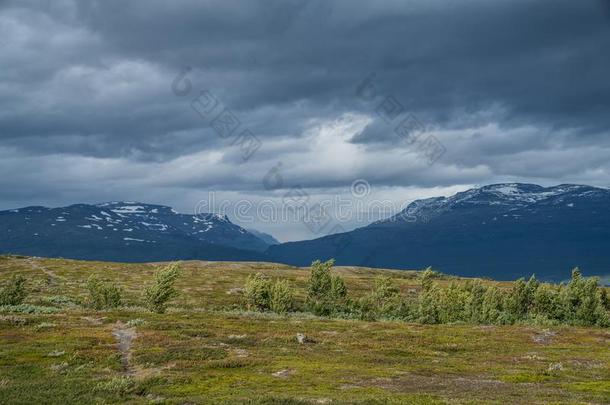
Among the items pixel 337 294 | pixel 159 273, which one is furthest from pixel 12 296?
pixel 337 294

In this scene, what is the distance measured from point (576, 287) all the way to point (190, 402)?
108 metres

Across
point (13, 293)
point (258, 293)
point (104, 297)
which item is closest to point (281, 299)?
point (258, 293)

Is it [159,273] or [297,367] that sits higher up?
[159,273]

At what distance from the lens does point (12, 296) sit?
9675 centimetres

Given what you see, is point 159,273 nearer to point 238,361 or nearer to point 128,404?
A: point 238,361

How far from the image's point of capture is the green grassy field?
34.5 m

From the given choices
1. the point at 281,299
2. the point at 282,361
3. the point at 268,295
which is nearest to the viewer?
the point at 282,361

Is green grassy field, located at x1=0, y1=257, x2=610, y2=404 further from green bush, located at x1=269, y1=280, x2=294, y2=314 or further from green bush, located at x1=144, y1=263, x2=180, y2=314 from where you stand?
green bush, located at x1=269, y1=280, x2=294, y2=314

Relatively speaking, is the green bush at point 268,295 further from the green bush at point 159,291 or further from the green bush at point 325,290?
the green bush at point 159,291

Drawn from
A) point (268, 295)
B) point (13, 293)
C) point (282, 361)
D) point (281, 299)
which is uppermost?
point (13, 293)

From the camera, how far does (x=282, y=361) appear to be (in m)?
48.8

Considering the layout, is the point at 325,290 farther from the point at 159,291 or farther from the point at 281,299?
the point at 159,291

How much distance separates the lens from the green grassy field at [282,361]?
1358 inches

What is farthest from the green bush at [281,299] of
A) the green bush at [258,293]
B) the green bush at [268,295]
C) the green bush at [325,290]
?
the green bush at [325,290]
